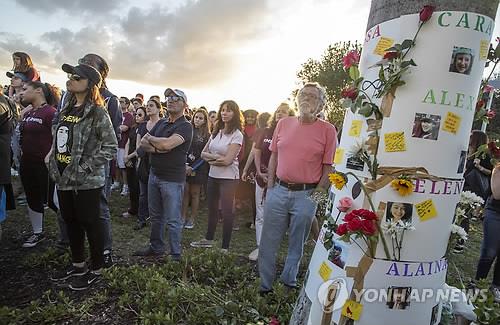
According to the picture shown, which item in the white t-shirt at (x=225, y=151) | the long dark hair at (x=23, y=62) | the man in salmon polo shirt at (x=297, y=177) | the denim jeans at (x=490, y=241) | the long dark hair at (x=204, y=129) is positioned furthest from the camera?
the long dark hair at (x=204, y=129)

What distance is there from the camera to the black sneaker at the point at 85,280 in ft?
11.3

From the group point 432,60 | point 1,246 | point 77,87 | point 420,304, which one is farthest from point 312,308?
point 1,246

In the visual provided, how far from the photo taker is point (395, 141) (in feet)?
6.06

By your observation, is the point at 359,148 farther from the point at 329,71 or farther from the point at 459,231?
the point at 329,71

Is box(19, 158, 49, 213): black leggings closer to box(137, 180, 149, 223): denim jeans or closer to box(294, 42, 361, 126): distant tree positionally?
box(137, 180, 149, 223): denim jeans

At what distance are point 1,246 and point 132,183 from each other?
235cm

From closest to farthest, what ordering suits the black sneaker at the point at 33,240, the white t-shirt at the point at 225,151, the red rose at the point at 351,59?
the red rose at the point at 351,59
the black sneaker at the point at 33,240
the white t-shirt at the point at 225,151

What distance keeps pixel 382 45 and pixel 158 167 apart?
300cm

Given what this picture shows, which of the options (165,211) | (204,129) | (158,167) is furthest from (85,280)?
(204,129)

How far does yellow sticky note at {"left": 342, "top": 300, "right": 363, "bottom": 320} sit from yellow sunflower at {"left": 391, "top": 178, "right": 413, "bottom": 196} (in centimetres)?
64

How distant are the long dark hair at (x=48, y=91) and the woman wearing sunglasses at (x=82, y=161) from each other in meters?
1.31

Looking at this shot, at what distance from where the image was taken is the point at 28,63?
5.68 meters

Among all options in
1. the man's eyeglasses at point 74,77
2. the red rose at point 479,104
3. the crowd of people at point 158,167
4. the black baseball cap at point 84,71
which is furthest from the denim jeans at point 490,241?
the man's eyeglasses at point 74,77

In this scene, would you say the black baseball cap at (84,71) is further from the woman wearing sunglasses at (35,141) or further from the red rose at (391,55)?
the red rose at (391,55)
